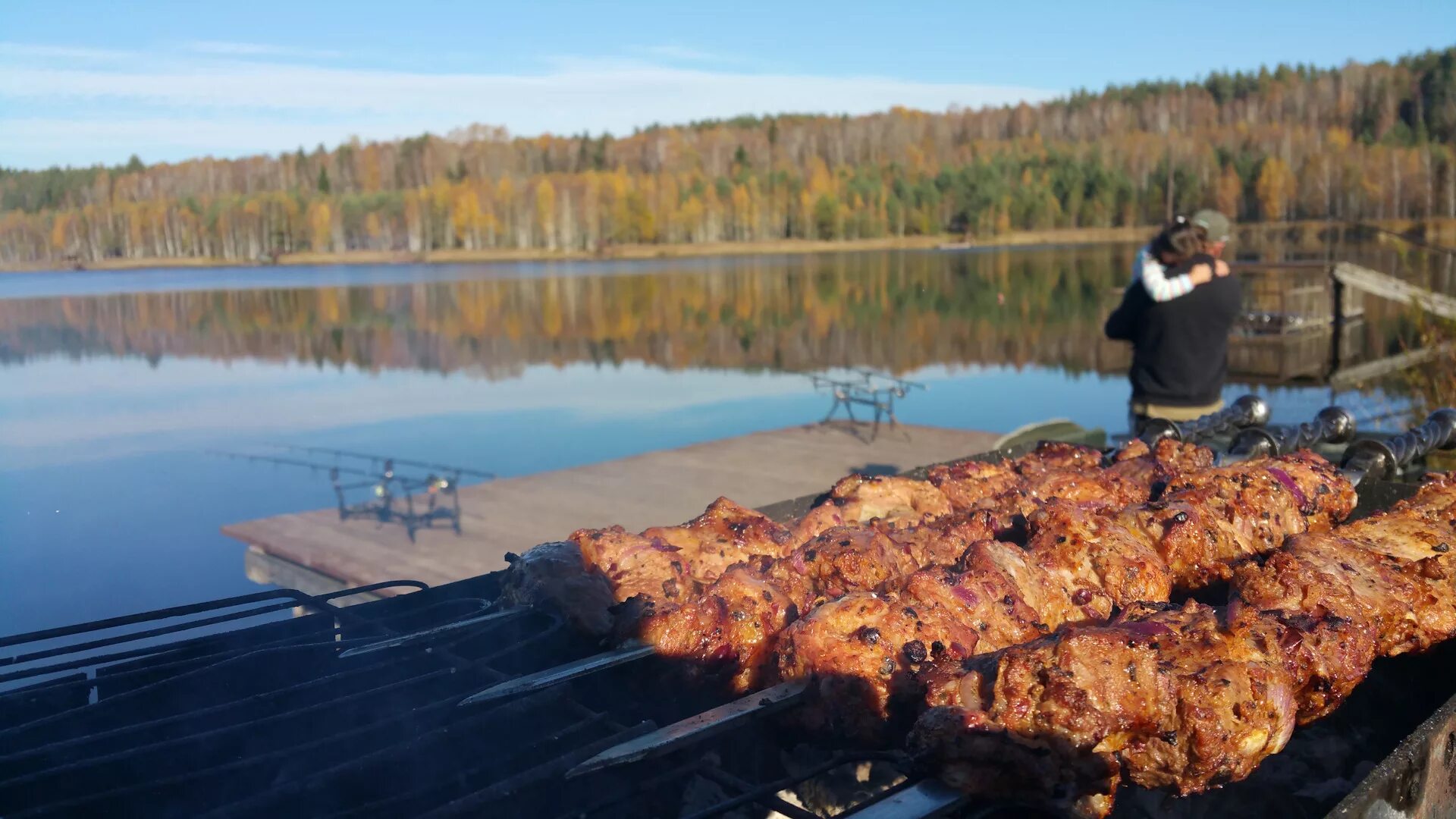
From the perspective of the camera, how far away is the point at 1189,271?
609 centimetres

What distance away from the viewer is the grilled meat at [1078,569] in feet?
7.82

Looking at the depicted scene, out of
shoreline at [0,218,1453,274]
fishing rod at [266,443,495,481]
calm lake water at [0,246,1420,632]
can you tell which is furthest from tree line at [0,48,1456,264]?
fishing rod at [266,443,495,481]

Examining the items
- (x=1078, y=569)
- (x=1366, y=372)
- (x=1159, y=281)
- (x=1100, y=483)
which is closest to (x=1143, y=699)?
(x=1078, y=569)

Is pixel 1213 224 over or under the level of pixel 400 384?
over

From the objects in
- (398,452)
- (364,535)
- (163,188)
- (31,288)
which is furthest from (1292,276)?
(31,288)

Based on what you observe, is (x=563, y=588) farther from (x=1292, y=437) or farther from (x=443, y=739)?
(x=1292, y=437)

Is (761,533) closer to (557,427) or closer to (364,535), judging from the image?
(364,535)

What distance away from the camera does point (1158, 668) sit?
2.13 meters

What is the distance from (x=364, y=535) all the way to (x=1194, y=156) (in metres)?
104

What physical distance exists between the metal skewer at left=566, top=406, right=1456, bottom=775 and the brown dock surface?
584 centimetres

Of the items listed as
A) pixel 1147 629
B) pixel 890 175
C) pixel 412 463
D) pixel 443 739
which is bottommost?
pixel 412 463

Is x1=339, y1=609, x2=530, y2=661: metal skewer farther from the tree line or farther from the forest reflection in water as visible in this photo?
the tree line

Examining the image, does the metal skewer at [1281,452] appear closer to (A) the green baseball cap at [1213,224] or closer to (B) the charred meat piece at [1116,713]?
(B) the charred meat piece at [1116,713]

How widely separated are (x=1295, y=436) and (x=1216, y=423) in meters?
0.41
